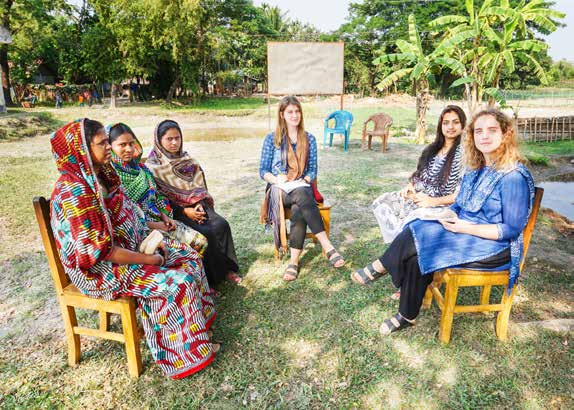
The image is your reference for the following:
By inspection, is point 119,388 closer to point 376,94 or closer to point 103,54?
point 103,54

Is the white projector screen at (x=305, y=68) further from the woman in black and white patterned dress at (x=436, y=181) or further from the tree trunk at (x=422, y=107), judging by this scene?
the woman in black and white patterned dress at (x=436, y=181)

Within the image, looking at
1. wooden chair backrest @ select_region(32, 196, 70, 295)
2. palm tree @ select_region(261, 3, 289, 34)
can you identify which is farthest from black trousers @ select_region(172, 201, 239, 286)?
palm tree @ select_region(261, 3, 289, 34)

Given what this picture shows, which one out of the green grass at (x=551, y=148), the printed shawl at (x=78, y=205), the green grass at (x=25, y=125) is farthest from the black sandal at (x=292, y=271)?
the green grass at (x=25, y=125)

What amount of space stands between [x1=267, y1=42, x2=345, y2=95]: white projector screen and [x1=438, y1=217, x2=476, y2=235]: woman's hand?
9.65m

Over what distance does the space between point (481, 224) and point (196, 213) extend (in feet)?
7.19

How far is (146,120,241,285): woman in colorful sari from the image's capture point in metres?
3.26

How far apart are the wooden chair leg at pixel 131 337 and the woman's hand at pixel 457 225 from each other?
1.96m

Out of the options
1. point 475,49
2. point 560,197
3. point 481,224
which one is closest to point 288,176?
point 481,224

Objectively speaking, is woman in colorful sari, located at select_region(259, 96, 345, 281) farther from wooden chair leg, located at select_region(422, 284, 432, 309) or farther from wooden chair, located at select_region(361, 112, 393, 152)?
wooden chair, located at select_region(361, 112, 393, 152)

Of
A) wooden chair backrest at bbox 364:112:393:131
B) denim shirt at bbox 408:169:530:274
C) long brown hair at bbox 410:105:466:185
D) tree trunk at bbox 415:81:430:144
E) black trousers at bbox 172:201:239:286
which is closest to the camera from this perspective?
denim shirt at bbox 408:169:530:274

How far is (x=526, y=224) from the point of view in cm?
237

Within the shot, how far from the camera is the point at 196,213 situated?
3.33 metres

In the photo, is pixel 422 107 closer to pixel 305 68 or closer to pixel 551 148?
pixel 305 68

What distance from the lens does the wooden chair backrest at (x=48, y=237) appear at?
211cm
